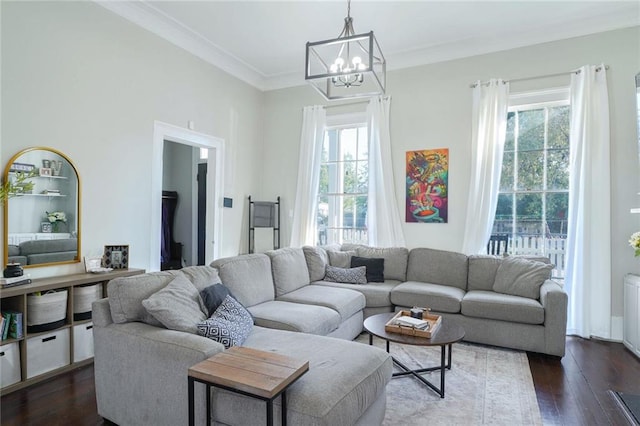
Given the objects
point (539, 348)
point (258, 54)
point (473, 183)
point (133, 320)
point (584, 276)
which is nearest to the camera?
point (133, 320)

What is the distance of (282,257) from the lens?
391 centimetres

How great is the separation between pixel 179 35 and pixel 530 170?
469 cm

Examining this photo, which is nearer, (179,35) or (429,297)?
(429,297)

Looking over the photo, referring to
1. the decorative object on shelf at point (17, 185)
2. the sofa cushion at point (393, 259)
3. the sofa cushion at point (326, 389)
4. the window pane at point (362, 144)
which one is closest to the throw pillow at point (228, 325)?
the sofa cushion at point (326, 389)

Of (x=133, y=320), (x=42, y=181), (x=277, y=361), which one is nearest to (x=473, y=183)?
(x=277, y=361)

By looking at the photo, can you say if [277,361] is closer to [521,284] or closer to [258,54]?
[521,284]

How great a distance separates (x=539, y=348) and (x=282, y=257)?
2.66 m

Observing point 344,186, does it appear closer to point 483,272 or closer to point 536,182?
point 483,272

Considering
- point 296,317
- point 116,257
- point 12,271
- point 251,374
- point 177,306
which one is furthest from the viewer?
point 116,257

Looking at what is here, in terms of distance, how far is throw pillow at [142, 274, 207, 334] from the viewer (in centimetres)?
212

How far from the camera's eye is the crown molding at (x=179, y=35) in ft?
12.4

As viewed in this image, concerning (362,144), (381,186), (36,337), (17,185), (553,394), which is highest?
(362,144)

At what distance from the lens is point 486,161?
452 centimetres

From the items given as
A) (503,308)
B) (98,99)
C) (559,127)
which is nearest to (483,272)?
(503,308)
